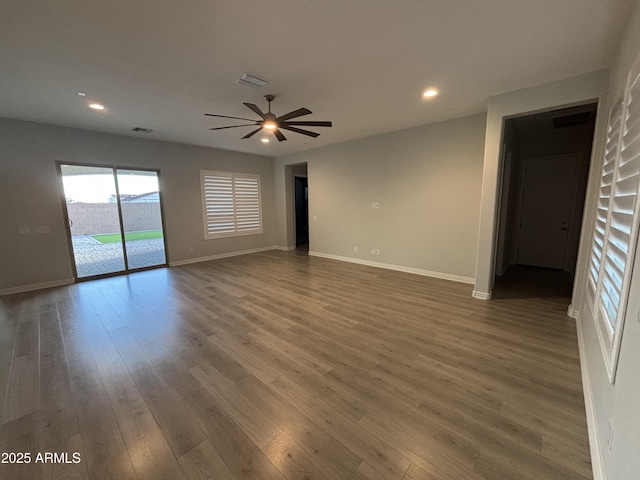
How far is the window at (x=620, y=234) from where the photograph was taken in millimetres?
1296

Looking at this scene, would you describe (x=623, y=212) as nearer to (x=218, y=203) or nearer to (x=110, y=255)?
(x=218, y=203)

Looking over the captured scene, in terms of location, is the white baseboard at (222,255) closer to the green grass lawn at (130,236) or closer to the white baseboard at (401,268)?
the green grass lawn at (130,236)

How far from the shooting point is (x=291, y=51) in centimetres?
243

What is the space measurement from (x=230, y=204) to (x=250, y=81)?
457cm

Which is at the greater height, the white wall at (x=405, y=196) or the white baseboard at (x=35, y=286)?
the white wall at (x=405, y=196)

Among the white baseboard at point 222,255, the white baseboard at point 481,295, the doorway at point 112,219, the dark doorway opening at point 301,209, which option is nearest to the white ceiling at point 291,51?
the doorway at point 112,219

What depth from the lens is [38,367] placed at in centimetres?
229

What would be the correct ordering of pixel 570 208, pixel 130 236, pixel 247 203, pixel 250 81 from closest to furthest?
1. pixel 250 81
2. pixel 570 208
3. pixel 130 236
4. pixel 247 203

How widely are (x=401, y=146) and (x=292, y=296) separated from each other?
3605 millimetres

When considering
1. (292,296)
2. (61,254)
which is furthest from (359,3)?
(61,254)

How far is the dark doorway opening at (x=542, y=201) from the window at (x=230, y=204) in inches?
239

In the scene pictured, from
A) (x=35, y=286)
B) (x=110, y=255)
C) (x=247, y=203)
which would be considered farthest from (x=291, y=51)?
(x=110, y=255)

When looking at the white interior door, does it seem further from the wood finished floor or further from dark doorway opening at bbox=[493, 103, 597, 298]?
the wood finished floor

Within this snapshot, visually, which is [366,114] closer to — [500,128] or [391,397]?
[500,128]
